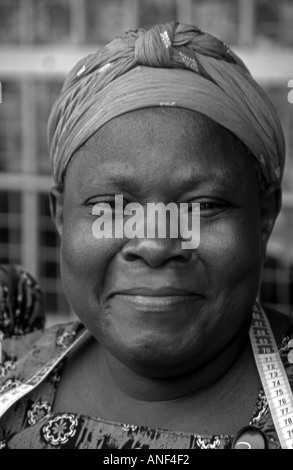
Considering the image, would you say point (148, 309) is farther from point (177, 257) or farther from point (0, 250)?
point (0, 250)

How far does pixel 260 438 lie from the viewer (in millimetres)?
1866

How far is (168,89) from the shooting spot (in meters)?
1.97

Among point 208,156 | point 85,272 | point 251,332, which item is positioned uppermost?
point 208,156

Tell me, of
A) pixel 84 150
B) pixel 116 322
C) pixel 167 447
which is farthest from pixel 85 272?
pixel 167 447

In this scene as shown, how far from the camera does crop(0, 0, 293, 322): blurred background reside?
5.61 metres

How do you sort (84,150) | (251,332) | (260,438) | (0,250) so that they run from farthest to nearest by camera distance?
(0,250) → (251,332) → (84,150) → (260,438)

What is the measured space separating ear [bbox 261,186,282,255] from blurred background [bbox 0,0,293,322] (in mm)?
3409

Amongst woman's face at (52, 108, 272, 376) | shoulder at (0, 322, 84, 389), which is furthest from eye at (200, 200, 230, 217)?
shoulder at (0, 322, 84, 389)

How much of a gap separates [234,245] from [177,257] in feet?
0.48

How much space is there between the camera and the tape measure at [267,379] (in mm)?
1922

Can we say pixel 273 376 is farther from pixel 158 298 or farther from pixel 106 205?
pixel 106 205

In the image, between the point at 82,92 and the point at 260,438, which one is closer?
the point at 260,438

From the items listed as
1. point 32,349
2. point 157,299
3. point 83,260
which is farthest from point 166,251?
point 32,349

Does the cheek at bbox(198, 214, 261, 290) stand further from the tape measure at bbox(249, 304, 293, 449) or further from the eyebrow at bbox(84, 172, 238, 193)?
the tape measure at bbox(249, 304, 293, 449)
